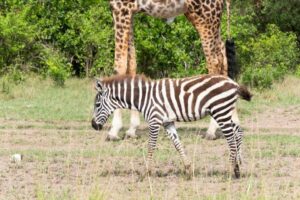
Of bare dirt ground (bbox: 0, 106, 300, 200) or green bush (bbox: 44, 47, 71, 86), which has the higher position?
green bush (bbox: 44, 47, 71, 86)

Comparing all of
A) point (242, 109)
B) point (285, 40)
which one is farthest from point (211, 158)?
point (285, 40)

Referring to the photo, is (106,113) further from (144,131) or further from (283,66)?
(283,66)

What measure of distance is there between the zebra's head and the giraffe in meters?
2.19

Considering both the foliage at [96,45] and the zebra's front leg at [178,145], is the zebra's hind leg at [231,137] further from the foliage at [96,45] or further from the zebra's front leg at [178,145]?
the foliage at [96,45]

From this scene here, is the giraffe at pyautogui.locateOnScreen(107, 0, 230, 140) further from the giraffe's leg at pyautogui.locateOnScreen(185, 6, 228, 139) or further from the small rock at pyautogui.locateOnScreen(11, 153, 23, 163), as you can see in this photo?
the small rock at pyautogui.locateOnScreen(11, 153, 23, 163)

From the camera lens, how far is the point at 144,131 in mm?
10594

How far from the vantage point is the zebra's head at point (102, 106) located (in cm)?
779

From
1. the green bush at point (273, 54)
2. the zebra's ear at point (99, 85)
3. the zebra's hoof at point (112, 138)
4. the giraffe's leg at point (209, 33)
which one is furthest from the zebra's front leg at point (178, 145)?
the green bush at point (273, 54)

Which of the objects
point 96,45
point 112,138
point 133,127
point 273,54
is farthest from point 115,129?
point 273,54

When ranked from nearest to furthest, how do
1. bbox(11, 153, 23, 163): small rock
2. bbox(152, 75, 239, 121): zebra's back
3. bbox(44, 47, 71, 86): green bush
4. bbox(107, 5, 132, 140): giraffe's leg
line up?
bbox(152, 75, 239, 121): zebra's back, bbox(11, 153, 23, 163): small rock, bbox(107, 5, 132, 140): giraffe's leg, bbox(44, 47, 71, 86): green bush

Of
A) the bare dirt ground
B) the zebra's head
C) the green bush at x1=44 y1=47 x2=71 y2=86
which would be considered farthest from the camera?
the green bush at x1=44 y1=47 x2=71 y2=86

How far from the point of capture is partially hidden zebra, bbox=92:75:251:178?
24.2 ft

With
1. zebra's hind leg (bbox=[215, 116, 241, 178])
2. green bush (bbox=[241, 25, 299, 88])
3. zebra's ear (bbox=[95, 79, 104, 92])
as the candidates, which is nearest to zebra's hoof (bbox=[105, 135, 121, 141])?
zebra's ear (bbox=[95, 79, 104, 92])

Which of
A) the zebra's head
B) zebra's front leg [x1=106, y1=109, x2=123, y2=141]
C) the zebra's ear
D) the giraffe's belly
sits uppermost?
the giraffe's belly
